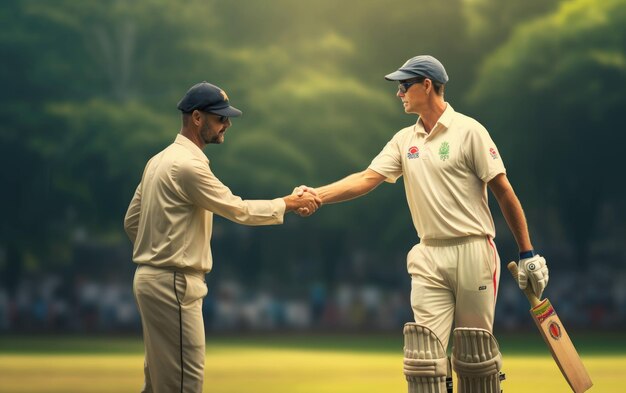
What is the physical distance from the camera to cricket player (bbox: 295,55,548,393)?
4.86 m

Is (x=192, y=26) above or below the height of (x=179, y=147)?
above

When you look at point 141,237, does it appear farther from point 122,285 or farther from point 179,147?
point 122,285

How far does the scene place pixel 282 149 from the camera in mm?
16766

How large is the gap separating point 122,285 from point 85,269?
631 millimetres

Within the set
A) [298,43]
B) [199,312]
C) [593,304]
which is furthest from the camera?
[298,43]

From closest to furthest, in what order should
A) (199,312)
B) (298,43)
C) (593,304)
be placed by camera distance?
(199,312) < (593,304) < (298,43)

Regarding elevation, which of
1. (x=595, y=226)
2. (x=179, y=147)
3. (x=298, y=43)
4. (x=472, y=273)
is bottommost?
(x=472, y=273)

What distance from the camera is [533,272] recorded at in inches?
197

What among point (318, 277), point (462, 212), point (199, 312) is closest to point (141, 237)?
point (199, 312)

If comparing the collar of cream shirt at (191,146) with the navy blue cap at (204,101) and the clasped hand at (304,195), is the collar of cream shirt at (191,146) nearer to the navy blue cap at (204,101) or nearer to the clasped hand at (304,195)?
the navy blue cap at (204,101)

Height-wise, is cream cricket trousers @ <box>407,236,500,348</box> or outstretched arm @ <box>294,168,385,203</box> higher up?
outstretched arm @ <box>294,168,385,203</box>

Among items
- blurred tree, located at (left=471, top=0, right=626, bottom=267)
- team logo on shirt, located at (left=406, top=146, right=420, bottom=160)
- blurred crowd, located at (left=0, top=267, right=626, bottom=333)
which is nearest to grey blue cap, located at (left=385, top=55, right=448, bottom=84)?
team logo on shirt, located at (left=406, top=146, right=420, bottom=160)

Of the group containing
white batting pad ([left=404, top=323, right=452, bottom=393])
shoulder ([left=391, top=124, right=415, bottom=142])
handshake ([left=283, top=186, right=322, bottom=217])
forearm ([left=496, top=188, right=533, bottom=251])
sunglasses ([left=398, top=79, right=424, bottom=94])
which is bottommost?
white batting pad ([left=404, top=323, right=452, bottom=393])

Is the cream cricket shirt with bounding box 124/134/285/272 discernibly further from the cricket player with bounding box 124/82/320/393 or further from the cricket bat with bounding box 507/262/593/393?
the cricket bat with bounding box 507/262/593/393
